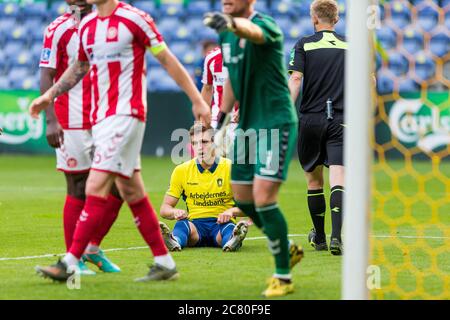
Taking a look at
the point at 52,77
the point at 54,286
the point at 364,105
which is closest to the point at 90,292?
the point at 54,286

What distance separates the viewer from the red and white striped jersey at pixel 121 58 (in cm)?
604

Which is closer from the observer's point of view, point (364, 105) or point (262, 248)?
point (364, 105)

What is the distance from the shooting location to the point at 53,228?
9633 mm

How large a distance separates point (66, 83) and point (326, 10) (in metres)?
2.74

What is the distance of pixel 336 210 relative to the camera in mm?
7961

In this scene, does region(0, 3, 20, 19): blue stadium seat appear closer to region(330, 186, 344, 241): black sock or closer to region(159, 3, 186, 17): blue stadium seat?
region(159, 3, 186, 17): blue stadium seat

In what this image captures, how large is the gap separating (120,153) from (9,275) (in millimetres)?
1303

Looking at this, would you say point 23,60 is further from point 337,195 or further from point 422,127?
point 337,195

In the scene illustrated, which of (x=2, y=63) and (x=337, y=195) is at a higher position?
(x=2, y=63)

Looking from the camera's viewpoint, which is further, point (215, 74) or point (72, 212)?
point (215, 74)

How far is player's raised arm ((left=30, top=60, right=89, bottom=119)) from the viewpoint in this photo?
625 cm

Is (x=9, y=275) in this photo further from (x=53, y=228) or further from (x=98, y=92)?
(x=53, y=228)

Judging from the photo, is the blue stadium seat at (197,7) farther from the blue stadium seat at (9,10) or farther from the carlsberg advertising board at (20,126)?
the carlsberg advertising board at (20,126)

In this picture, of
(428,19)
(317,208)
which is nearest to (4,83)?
(428,19)
